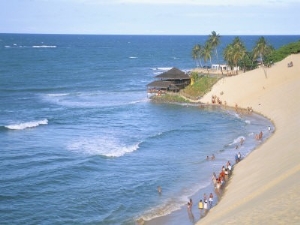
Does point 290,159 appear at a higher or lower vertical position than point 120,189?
higher

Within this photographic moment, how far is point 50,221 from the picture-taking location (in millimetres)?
26203

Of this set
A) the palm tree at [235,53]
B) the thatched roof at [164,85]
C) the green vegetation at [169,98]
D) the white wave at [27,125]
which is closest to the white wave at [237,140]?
the green vegetation at [169,98]

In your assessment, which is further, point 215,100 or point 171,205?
point 215,100

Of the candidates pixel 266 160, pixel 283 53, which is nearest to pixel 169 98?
pixel 283 53

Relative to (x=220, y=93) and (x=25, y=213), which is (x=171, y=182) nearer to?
(x=25, y=213)

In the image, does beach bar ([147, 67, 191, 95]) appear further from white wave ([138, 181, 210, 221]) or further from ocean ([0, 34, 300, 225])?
white wave ([138, 181, 210, 221])

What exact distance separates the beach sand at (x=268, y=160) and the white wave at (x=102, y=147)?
1061 centimetres

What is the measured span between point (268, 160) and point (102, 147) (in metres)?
15.4

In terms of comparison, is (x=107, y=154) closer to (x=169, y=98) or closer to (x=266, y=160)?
(x=266, y=160)

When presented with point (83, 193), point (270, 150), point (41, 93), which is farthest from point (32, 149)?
point (41, 93)

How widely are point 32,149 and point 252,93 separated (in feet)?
106

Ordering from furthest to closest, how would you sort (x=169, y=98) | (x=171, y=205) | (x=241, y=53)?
(x=241, y=53)
(x=169, y=98)
(x=171, y=205)

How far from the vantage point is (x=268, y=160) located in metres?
33.4

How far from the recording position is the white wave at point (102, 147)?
132 feet
